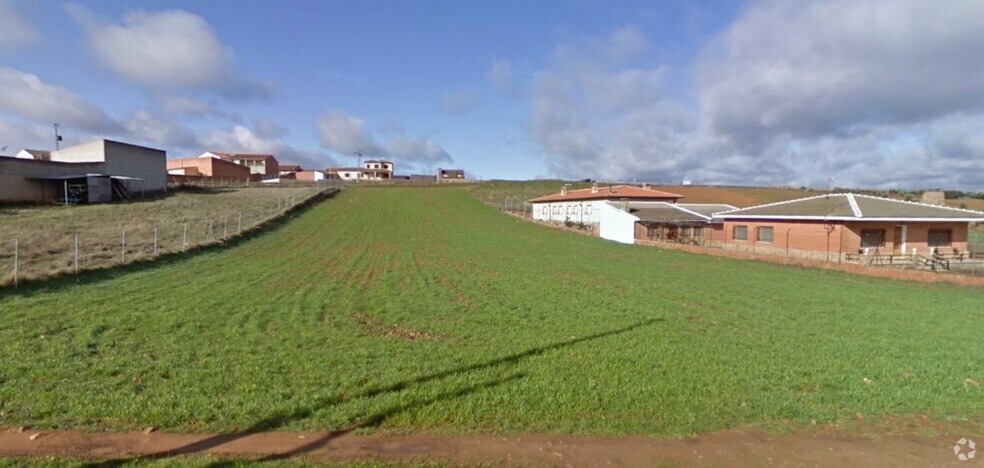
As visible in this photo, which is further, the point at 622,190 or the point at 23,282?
the point at 622,190

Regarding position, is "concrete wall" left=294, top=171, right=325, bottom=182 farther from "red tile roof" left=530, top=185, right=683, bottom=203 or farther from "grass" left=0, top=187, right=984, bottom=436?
"grass" left=0, top=187, right=984, bottom=436

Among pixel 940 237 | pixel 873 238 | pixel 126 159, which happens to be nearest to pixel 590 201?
pixel 873 238

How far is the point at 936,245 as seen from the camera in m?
32.0

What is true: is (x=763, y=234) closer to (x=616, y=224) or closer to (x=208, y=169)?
(x=616, y=224)

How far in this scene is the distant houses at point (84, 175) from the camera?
3506cm

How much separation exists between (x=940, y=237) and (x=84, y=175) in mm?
67459

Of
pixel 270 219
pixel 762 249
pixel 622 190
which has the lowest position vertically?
→ pixel 762 249

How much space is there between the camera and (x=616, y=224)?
43.7 metres

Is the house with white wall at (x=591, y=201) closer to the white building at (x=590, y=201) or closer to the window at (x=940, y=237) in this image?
the white building at (x=590, y=201)

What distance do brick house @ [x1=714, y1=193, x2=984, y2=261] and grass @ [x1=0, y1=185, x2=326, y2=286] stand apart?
125ft

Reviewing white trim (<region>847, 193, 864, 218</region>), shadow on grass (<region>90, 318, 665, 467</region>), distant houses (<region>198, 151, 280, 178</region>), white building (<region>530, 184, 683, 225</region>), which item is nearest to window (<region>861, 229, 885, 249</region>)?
white trim (<region>847, 193, 864, 218</region>)

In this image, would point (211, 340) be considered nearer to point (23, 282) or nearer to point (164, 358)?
A: point (164, 358)

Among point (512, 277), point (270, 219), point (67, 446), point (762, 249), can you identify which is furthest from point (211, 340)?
point (762, 249)

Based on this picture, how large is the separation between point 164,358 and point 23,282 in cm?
829
